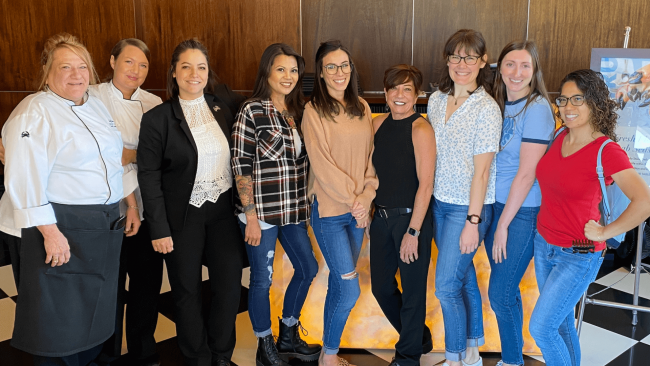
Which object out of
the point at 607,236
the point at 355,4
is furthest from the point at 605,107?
the point at 355,4

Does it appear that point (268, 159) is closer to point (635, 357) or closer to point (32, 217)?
point (32, 217)

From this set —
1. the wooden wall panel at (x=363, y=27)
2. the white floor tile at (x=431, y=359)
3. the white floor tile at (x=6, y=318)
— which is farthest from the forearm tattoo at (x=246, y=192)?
the wooden wall panel at (x=363, y=27)

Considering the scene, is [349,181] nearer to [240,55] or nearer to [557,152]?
[557,152]

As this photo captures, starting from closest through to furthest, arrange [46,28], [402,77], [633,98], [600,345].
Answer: [402,77] → [600,345] → [633,98] → [46,28]

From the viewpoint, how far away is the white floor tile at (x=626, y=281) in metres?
3.62

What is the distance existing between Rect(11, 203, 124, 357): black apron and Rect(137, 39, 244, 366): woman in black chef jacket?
0.22 meters

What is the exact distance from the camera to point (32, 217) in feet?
6.22

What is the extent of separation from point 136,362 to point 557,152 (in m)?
2.21

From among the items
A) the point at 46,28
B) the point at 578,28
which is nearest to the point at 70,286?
the point at 46,28

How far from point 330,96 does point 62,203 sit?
1.21m

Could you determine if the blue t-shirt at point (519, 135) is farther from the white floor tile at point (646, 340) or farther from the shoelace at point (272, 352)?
the white floor tile at point (646, 340)

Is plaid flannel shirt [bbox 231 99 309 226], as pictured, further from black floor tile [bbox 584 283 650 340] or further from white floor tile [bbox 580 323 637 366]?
black floor tile [bbox 584 283 650 340]

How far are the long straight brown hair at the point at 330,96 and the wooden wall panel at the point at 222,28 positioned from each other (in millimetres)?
2426

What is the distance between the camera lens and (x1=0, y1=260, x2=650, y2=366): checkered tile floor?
104 inches
